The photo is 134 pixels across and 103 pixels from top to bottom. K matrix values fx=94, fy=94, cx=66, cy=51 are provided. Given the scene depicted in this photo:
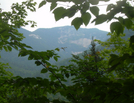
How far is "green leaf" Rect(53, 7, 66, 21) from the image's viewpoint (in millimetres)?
828

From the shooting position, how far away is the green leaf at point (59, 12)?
0.83 m

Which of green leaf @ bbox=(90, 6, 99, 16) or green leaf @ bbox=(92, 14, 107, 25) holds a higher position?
green leaf @ bbox=(90, 6, 99, 16)

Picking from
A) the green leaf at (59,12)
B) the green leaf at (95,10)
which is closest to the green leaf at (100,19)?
the green leaf at (95,10)

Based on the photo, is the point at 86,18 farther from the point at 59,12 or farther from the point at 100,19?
the point at 59,12

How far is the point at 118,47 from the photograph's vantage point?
896 cm

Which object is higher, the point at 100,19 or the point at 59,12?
the point at 59,12

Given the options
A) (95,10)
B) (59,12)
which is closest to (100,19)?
(95,10)

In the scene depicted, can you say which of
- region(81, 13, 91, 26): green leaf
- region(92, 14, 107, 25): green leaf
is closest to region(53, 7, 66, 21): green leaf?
region(81, 13, 91, 26): green leaf

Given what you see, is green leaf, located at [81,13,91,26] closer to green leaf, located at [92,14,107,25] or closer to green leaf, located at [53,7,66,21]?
green leaf, located at [92,14,107,25]

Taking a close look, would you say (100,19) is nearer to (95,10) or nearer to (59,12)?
(95,10)

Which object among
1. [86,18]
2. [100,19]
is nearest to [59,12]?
[86,18]

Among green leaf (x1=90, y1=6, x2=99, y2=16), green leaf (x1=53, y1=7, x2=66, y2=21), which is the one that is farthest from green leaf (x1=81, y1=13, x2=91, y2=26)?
green leaf (x1=53, y1=7, x2=66, y2=21)

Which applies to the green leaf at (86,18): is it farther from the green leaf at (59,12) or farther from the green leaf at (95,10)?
the green leaf at (59,12)

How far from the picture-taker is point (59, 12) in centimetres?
84
